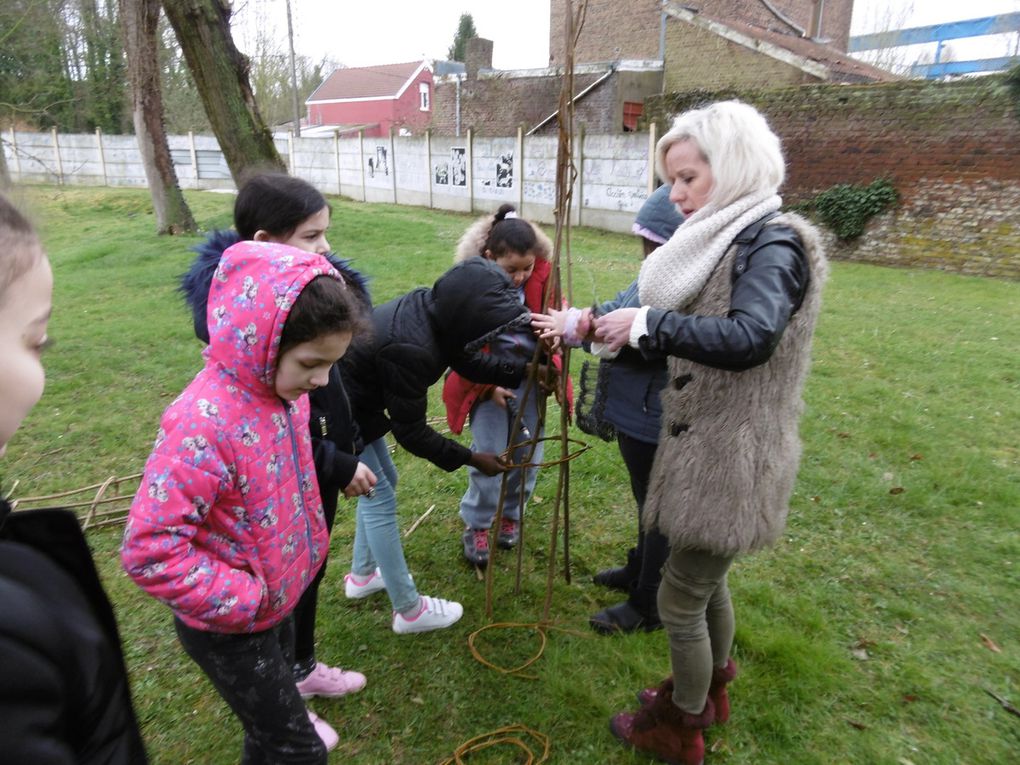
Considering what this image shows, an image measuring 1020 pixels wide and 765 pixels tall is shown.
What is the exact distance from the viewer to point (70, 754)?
78 centimetres

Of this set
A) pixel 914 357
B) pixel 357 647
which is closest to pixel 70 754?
pixel 357 647

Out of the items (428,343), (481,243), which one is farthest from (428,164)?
(428,343)

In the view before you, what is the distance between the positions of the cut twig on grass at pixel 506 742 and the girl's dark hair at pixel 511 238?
1.88 metres

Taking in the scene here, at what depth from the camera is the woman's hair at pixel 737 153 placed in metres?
1.76

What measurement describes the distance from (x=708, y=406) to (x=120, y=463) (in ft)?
13.3

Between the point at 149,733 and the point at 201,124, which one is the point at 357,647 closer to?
the point at 149,733

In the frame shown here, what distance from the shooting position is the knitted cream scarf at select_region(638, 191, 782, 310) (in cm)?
175

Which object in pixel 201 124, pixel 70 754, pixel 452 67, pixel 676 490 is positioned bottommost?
pixel 676 490

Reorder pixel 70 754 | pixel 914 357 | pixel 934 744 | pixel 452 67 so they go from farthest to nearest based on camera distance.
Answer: pixel 452 67 < pixel 914 357 < pixel 934 744 < pixel 70 754

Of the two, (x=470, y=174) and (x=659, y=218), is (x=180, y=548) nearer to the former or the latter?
(x=659, y=218)

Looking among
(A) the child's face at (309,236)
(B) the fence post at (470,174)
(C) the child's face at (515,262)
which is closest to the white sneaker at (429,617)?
(C) the child's face at (515,262)

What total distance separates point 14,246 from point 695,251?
150cm

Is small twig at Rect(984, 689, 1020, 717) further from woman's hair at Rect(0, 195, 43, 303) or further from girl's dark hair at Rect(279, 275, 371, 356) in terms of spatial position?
woman's hair at Rect(0, 195, 43, 303)

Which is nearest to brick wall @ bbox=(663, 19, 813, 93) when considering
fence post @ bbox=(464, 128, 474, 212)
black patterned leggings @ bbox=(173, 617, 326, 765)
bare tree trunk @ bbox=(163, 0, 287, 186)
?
fence post @ bbox=(464, 128, 474, 212)
